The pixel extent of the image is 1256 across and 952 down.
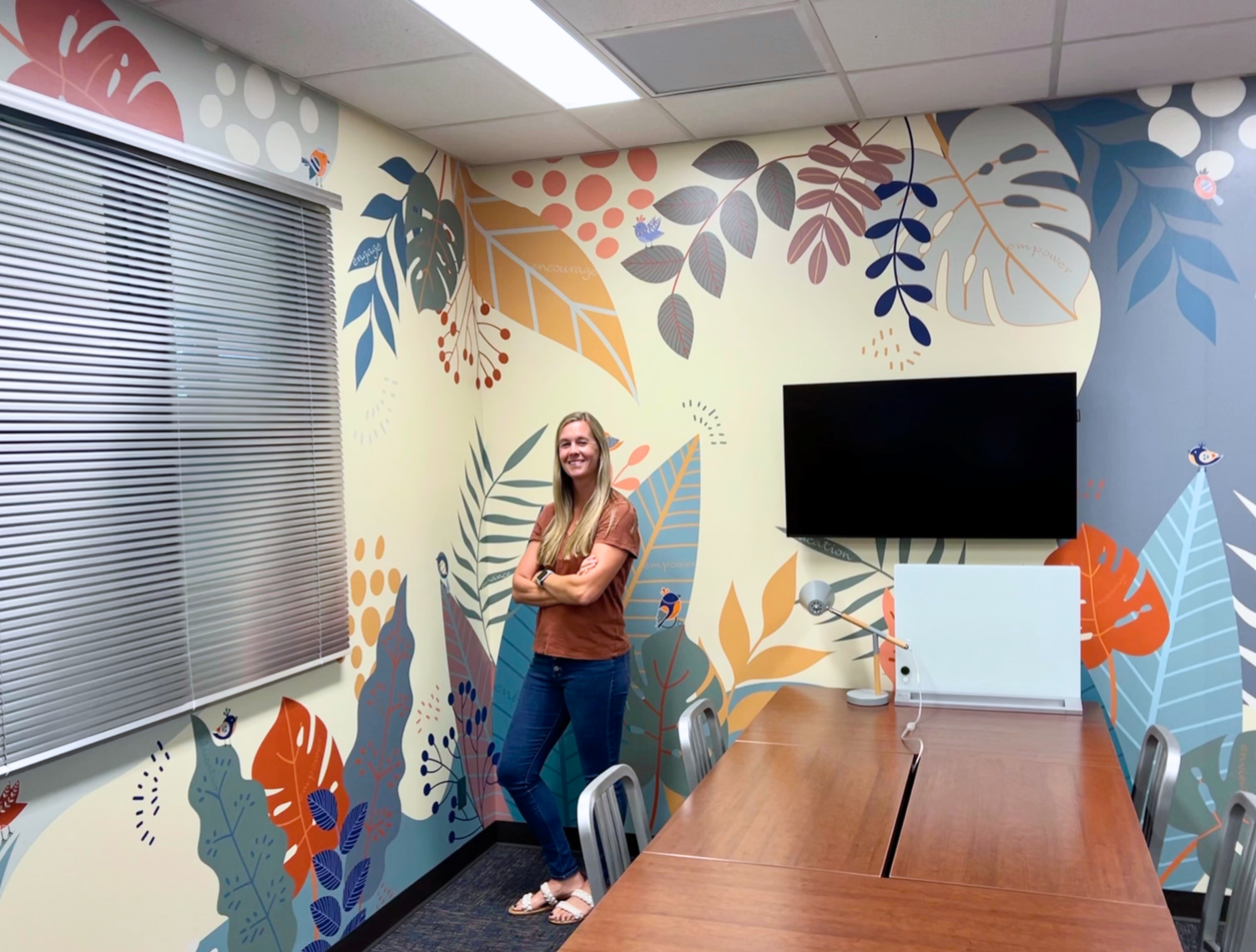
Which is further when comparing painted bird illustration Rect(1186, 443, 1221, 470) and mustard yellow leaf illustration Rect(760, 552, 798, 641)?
mustard yellow leaf illustration Rect(760, 552, 798, 641)

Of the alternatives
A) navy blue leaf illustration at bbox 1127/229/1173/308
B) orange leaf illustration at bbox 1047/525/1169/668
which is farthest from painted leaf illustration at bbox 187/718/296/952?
navy blue leaf illustration at bbox 1127/229/1173/308

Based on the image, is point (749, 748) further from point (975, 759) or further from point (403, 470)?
point (403, 470)

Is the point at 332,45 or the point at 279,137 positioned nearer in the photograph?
the point at 332,45

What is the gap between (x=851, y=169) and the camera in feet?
12.5

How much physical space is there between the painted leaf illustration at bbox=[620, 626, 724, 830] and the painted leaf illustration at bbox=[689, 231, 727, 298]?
1375mm

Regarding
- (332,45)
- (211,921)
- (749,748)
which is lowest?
(211,921)

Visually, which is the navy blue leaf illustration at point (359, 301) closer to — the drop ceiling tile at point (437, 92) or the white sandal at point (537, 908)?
the drop ceiling tile at point (437, 92)

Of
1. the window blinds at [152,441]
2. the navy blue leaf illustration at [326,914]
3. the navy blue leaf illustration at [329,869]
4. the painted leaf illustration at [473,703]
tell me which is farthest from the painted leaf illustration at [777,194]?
the navy blue leaf illustration at [326,914]

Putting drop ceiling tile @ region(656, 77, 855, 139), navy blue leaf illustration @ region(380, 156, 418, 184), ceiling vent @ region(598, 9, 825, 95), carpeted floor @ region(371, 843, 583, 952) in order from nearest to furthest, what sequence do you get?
ceiling vent @ region(598, 9, 825, 95)
drop ceiling tile @ region(656, 77, 855, 139)
carpeted floor @ region(371, 843, 583, 952)
navy blue leaf illustration @ region(380, 156, 418, 184)

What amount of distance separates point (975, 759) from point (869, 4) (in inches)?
82.7

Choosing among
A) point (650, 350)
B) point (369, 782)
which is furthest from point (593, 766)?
point (650, 350)

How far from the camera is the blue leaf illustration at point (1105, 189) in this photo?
353 cm

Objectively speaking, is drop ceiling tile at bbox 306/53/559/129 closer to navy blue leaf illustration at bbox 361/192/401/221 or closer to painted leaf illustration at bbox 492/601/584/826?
navy blue leaf illustration at bbox 361/192/401/221

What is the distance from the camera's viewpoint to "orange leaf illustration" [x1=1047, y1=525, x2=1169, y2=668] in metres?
3.55
